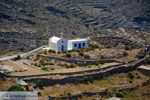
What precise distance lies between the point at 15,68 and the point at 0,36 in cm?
5140

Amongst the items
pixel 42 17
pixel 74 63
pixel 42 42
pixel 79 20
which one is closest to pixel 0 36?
pixel 42 42

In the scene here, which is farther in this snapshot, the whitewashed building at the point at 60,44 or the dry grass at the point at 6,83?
the whitewashed building at the point at 60,44

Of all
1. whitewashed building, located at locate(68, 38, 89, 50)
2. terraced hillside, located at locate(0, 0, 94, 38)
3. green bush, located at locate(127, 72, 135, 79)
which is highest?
terraced hillside, located at locate(0, 0, 94, 38)

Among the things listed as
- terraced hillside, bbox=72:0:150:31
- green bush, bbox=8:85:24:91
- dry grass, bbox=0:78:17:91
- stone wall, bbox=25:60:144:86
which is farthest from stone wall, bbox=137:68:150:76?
terraced hillside, bbox=72:0:150:31

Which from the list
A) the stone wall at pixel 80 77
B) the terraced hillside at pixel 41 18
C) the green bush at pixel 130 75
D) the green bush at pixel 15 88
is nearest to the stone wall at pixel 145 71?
the stone wall at pixel 80 77

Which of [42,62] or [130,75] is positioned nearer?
[130,75]

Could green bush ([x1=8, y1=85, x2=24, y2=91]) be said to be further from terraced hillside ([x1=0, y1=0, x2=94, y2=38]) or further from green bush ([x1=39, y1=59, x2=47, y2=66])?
terraced hillside ([x1=0, y1=0, x2=94, y2=38])

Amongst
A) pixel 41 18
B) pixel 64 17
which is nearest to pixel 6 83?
pixel 41 18

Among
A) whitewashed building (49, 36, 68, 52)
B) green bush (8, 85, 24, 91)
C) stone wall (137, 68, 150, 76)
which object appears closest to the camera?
green bush (8, 85, 24, 91)

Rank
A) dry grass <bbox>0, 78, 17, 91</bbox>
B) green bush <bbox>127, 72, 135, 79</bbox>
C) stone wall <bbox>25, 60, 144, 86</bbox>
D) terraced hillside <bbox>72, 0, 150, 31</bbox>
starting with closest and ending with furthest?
dry grass <bbox>0, 78, 17, 91</bbox>
stone wall <bbox>25, 60, 144, 86</bbox>
green bush <bbox>127, 72, 135, 79</bbox>
terraced hillside <bbox>72, 0, 150, 31</bbox>

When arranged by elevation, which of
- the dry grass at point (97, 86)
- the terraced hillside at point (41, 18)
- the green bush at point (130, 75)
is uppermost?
the terraced hillside at point (41, 18)

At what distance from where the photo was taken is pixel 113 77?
121ft

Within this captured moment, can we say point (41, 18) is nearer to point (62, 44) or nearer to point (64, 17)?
point (64, 17)

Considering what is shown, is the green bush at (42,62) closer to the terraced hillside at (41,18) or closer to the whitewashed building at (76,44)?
the whitewashed building at (76,44)
